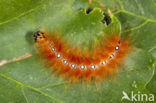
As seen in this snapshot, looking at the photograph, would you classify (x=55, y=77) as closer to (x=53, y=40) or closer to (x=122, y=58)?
(x=53, y=40)

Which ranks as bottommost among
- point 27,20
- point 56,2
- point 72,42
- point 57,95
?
point 57,95

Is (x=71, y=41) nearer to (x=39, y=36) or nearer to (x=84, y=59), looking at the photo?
(x=84, y=59)

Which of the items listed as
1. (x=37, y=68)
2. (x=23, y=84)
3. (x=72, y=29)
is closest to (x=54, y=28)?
(x=72, y=29)

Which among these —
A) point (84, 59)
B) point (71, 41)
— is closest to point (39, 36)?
point (71, 41)

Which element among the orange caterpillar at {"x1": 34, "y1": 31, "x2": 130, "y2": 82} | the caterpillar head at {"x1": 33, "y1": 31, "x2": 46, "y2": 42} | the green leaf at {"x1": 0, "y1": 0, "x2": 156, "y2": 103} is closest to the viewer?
the green leaf at {"x1": 0, "y1": 0, "x2": 156, "y2": 103}

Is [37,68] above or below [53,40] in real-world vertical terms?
below
